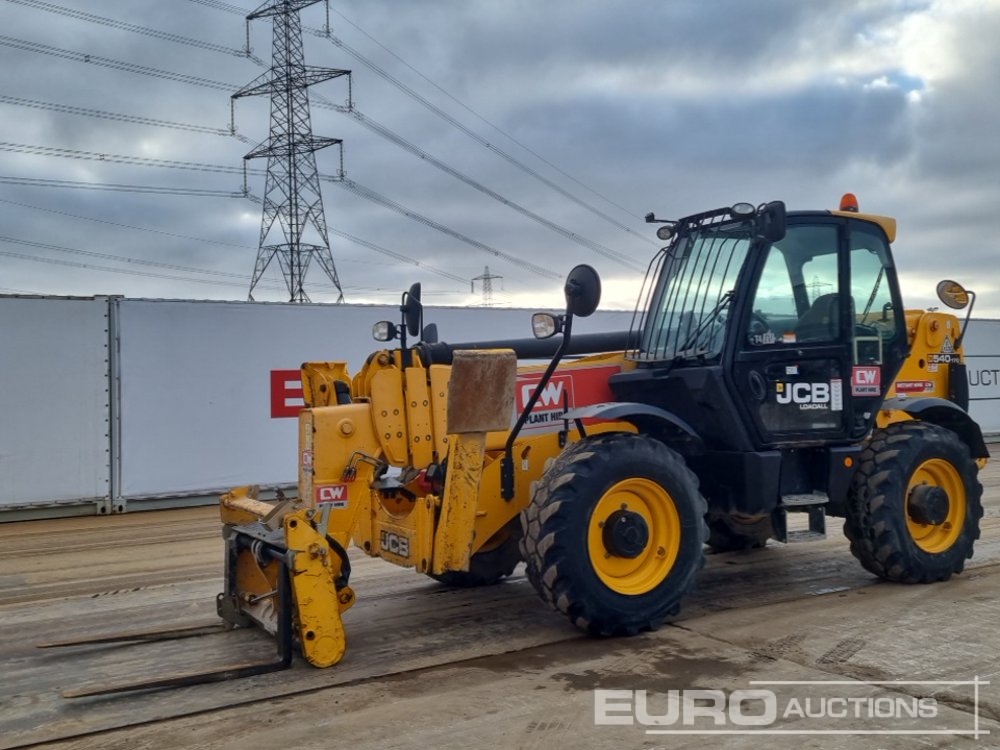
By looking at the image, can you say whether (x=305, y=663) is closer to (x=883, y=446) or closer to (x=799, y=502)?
(x=799, y=502)

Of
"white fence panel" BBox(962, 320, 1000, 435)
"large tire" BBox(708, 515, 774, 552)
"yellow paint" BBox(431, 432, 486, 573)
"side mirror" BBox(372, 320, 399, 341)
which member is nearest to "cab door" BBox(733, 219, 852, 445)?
"large tire" BBox(708, 515, 774, 552)

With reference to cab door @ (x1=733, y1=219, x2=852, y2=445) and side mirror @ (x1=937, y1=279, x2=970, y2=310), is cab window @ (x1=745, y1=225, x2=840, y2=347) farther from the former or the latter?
side mirror @ (x1=937, y1=279, x2=970, y2=310)

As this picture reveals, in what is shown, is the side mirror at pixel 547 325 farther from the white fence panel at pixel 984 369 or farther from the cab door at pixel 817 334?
the white fence panel at pixel 984 369

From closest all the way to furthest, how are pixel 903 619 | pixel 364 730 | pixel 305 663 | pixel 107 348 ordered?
pixel 364 730 → pixel 305 663 → pixel 903 619 → pixel 107 348

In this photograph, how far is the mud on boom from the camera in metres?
5.31

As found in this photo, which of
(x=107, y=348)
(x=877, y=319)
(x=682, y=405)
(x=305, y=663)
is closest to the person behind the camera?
(x=305, y=663)

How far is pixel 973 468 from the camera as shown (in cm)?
695

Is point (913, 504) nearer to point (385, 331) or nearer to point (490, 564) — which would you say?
point (490, 564)

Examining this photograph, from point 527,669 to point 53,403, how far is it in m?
9.19

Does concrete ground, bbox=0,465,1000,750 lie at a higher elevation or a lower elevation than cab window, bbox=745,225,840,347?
lower

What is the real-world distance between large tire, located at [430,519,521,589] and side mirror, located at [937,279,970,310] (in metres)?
3.88

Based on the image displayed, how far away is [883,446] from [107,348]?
970 centimetres

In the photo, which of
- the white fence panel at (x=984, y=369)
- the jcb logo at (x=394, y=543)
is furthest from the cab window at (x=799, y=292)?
the white fence panel at (x=984, y=369)

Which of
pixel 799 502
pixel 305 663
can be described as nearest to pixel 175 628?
pixel 305 663
